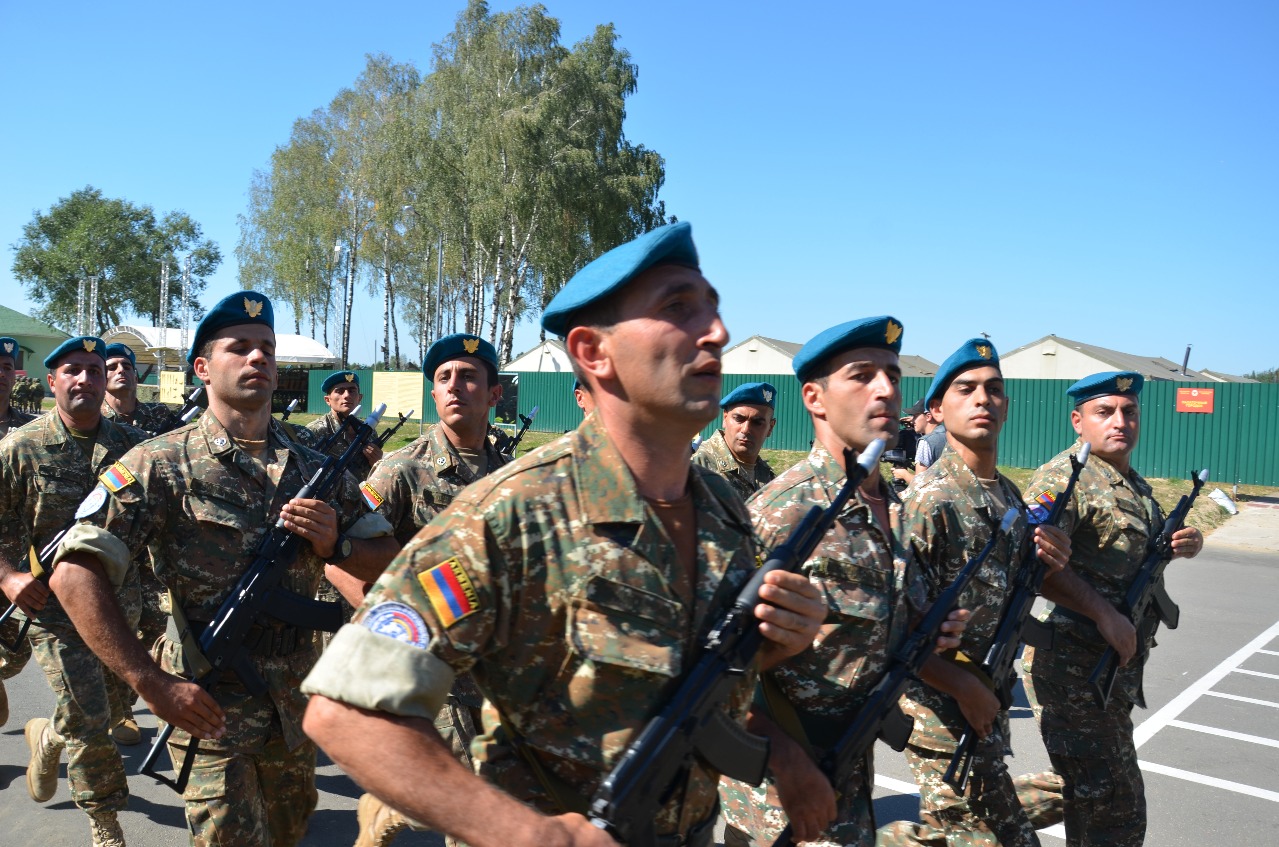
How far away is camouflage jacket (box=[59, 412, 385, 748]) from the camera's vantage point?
3.37 metres

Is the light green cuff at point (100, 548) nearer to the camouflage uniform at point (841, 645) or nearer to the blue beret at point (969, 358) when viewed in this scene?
the camouflage uniform at point (841, 645)

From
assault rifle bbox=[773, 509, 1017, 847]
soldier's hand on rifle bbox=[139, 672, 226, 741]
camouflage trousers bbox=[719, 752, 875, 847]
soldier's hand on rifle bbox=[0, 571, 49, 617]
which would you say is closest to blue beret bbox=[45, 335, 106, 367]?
soldier's hand on rifle bbox=[0, 571, 49, 617]

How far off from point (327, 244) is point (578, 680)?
47.7 meters

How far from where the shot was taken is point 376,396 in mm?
32406

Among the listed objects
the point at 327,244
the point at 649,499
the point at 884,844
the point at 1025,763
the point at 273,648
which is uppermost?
the point at 327,244

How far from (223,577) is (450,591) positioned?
2.14m

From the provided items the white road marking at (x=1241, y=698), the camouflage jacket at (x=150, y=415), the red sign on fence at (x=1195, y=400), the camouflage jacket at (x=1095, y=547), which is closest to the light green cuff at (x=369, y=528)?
the camouflage jacket at (x=1095, y=547)

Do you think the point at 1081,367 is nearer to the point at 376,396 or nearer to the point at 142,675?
the point at 376,396

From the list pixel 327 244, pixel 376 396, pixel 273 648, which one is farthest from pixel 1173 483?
pixel 327 244

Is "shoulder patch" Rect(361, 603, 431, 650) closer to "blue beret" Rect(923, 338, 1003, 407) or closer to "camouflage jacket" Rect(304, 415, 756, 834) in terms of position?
"camouflage jacket" Rect(304, 415, 756, 834)

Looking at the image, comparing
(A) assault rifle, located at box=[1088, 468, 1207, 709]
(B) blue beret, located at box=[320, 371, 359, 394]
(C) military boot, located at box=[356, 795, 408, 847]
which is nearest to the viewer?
(C) military boot, located at box=[356, 795, 408, 847]

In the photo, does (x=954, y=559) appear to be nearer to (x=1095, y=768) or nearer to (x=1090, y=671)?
(x=1090, y=671)

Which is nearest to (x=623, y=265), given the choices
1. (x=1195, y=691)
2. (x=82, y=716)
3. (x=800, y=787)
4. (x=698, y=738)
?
(x=698, y=738)

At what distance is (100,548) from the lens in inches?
125
